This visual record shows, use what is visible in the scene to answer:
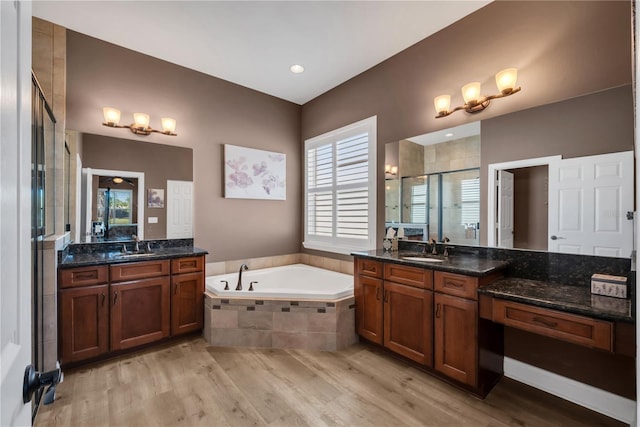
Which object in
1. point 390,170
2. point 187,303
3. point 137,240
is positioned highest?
point 390,170

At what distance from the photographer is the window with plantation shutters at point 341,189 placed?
3.41 meters

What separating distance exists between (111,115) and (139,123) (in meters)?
0.24

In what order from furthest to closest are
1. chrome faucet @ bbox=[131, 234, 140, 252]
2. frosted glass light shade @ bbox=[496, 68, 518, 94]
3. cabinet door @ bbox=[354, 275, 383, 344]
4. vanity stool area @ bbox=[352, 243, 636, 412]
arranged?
chrome faucet @ bbox=[131, 234, 140, 252] < cabinet door @ bbox=[354, 275, 383, 344] < frosted glass light shade @ bbox=[496, 68, 518, 94] < vanity stool area @ bbox=[352, 243, 636, 412]

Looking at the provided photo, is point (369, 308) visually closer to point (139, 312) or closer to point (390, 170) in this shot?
point (390, 170)

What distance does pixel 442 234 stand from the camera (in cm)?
270

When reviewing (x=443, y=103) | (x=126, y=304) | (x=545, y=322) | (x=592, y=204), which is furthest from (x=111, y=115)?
(x=592, y=204)

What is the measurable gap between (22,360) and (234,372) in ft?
6.37

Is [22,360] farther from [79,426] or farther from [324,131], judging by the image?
[324,131]

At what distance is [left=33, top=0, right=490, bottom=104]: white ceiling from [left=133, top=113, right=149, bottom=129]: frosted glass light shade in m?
0.69

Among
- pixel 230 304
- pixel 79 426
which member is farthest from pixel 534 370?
pixel 79 426

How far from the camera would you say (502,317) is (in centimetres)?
185

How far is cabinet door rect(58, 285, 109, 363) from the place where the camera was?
2271mm

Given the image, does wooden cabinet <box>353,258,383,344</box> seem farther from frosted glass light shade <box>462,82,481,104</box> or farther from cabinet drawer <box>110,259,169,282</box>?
cabinet drawer <box>110,259,169,282</box>

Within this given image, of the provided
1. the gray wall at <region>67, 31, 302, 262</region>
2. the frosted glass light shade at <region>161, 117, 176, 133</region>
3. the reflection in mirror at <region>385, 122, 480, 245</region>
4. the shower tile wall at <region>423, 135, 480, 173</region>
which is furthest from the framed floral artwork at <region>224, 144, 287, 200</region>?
the shower tile wall at <region>423, 135, 480, 173</region>
